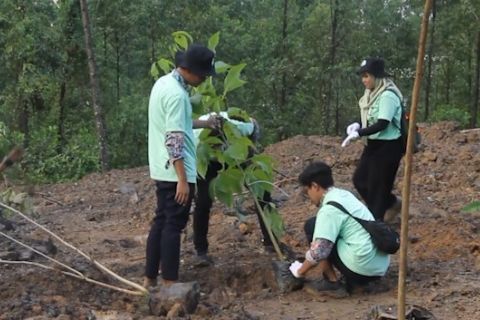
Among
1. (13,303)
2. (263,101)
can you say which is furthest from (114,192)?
(263,101)

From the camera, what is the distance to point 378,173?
20.0ft

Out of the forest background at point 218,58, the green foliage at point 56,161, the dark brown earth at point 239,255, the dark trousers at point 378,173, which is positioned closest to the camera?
the dark brown earth at point 239,255

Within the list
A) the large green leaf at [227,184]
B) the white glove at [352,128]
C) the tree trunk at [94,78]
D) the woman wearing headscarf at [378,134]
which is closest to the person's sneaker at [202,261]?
the large green leaf at [227,184]

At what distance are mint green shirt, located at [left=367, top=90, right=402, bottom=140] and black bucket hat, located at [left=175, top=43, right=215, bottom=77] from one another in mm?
Result: 1668

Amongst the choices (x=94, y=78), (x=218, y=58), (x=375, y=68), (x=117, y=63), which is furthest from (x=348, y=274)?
(x=218, y=58)

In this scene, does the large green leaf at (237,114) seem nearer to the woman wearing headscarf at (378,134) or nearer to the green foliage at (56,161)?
the woman wearing headscarf at (378,134)

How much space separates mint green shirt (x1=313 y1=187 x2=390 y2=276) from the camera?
185 inches

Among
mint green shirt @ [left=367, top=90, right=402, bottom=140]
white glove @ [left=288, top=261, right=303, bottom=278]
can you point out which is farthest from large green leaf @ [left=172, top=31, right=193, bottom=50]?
white glove @ [left=288, top=261, right=303, bottom=278]

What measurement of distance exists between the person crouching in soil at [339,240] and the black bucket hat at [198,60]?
0.89m

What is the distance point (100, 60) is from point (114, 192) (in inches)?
438

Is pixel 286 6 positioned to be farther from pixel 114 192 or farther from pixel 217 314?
pixel 217 314

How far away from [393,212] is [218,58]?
56.9ft

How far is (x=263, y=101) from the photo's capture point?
26.0 metres

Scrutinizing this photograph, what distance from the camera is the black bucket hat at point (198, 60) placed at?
4594mm
